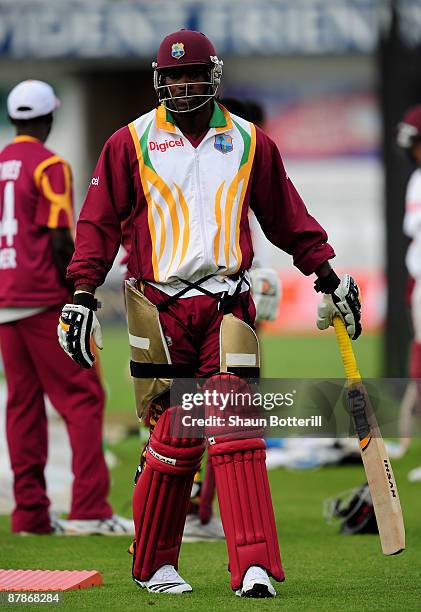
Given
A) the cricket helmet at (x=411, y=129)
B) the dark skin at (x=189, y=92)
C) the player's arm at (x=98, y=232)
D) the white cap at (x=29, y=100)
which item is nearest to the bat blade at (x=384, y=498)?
the player's arm at (x=98, y=232)

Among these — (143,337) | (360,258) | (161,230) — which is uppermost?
(161,230)

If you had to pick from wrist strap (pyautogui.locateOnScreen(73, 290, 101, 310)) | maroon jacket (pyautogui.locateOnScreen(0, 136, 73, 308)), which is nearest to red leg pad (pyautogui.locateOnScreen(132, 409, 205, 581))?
wrist strap (pyautogui.locateOnScreen(73, 290, 101, 310))

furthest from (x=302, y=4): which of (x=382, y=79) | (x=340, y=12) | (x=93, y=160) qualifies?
(x=382, y=79)

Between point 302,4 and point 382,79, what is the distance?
17899 millimetres

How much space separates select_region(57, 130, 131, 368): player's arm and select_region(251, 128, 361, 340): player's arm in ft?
1.63

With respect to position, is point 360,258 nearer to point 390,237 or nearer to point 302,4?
point 302,4

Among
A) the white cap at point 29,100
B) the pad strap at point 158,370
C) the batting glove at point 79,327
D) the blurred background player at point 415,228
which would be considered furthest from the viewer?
the blurred background player at point 415,228

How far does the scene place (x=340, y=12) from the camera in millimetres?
29125

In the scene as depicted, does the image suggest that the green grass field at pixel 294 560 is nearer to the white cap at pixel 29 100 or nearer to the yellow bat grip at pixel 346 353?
the yellow bat grip at pixel 346 353

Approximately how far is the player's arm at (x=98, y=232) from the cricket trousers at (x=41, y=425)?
1661mm

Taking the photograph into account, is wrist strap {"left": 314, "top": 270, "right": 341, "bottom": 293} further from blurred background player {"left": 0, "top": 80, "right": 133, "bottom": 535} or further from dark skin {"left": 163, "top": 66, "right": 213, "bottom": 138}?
blurred background player {"left": 0, "top": 80, "right": 133, "bottom": 535}

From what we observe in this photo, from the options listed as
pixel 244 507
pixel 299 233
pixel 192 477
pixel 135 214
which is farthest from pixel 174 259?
pixel 244 507

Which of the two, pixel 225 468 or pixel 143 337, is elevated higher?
pixel 143 337

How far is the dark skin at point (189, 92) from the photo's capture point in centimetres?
498
